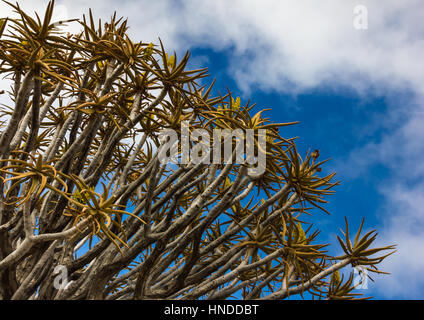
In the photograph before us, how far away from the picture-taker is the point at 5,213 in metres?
3.44

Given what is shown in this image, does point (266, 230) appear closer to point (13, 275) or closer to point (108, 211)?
point (108, 211)

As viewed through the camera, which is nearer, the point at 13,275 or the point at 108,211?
the point at 108,211

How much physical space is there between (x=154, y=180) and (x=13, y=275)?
143cm

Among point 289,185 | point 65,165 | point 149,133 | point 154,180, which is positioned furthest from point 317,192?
point 65,165

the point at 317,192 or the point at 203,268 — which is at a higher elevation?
the point at 317,192

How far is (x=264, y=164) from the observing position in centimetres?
329

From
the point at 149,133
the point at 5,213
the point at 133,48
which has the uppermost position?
the point at 133,48

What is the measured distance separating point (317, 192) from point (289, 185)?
0.30 metres

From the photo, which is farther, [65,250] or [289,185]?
[65,250]
